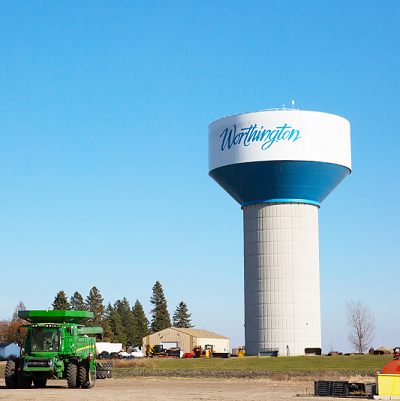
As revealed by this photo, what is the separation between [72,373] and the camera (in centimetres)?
2689

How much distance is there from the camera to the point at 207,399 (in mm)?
23125

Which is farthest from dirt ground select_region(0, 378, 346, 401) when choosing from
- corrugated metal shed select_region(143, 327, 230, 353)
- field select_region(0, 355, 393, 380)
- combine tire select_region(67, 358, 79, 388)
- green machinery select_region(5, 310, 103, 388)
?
corrugated metal shed select_region(143, 327, 230, 353)

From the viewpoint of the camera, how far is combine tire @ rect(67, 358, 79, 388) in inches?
1058

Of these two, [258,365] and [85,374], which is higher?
[85,374]

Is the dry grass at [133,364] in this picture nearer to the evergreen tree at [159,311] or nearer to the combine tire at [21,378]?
the combine tire at [21,378]

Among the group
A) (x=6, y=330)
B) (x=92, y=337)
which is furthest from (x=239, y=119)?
(x=6, y=330)

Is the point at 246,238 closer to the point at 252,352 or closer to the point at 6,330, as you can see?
the point at 252,352

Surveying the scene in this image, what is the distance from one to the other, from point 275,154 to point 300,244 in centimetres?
811

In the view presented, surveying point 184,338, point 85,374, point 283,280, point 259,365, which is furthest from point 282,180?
point 184,338

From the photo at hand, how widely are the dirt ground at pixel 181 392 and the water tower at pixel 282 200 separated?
861 inches

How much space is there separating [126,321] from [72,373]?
401 ft

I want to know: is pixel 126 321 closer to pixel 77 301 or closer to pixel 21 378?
pixel 77 301

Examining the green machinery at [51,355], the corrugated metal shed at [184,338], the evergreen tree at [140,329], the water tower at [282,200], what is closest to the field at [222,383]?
the green machinery at [51,355]

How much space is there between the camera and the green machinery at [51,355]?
2673 centimetres
